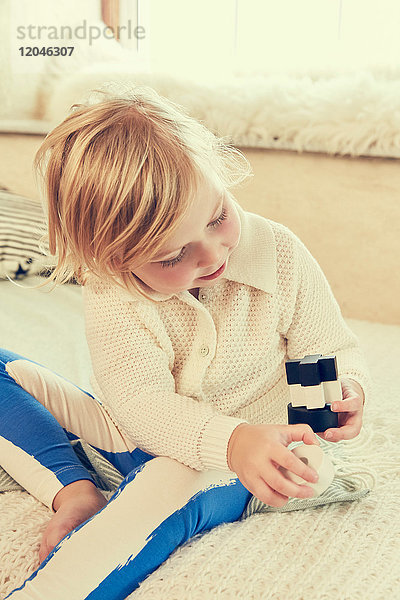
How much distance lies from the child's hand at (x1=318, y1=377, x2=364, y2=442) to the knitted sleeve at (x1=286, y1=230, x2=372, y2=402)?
80mm

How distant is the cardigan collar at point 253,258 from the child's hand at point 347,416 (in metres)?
0.14

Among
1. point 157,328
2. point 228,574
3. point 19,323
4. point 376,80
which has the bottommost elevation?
point 19,323

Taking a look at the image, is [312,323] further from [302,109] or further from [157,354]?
[302,109]

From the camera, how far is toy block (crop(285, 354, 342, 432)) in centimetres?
59

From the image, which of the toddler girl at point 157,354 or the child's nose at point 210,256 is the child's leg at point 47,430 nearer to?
the toddler girl at point 157,354

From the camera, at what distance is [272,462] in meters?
0.60

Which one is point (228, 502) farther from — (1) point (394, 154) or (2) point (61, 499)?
(1) point (394, 154)

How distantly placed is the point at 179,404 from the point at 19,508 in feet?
0.66

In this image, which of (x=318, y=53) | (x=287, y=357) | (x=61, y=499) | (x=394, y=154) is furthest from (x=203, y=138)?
(x=318, y=53)

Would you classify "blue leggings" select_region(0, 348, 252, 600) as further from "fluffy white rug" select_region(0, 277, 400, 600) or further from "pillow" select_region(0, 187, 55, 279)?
"pillow" select_region(0, 187, 55, 279)

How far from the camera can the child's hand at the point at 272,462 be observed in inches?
23.0

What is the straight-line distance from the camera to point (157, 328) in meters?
0.75

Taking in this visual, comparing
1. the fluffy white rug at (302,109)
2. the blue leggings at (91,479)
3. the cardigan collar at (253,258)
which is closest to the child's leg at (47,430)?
the blue leggings at (91,479)

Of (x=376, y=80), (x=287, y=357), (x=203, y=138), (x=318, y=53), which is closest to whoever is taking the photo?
(x=203, y=138)
